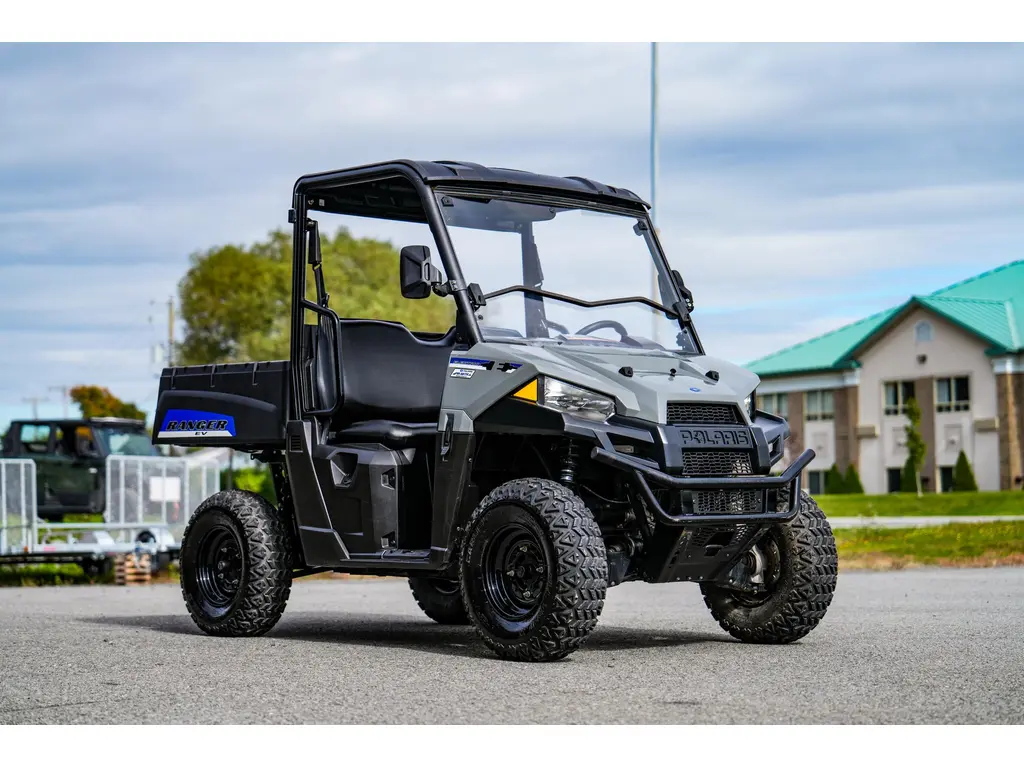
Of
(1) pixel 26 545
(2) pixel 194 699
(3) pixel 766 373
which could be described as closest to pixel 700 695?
(2) pixel 194 699

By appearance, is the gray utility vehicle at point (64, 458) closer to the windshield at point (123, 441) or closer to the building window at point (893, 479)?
the windshield at point (123, 441)

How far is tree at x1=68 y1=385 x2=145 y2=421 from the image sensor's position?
88.2 m

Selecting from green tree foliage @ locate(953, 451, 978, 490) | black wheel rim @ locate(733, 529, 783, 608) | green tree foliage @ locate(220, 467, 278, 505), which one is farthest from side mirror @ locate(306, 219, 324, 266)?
green tree foliage @ locate(953, 451, 978, 490)

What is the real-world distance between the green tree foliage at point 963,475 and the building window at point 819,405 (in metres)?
8.66

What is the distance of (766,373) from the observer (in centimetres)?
6762

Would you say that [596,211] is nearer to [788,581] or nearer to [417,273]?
[417,273]

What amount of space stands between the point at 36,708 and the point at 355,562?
11.6 feet

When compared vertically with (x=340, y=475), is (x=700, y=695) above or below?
below

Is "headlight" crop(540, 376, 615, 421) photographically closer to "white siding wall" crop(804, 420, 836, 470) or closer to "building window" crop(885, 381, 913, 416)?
"building window" crop(885, 381, 913, 416)

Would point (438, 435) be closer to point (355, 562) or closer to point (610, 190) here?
point (355, 562)

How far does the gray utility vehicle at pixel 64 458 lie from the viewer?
26125 millimetres

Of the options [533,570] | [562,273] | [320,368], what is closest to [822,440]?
[320,368]

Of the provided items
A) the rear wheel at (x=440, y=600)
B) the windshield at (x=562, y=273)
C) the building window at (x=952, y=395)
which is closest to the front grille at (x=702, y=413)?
the windshield at (x=562, y=273)

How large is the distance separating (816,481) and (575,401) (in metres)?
58.8
